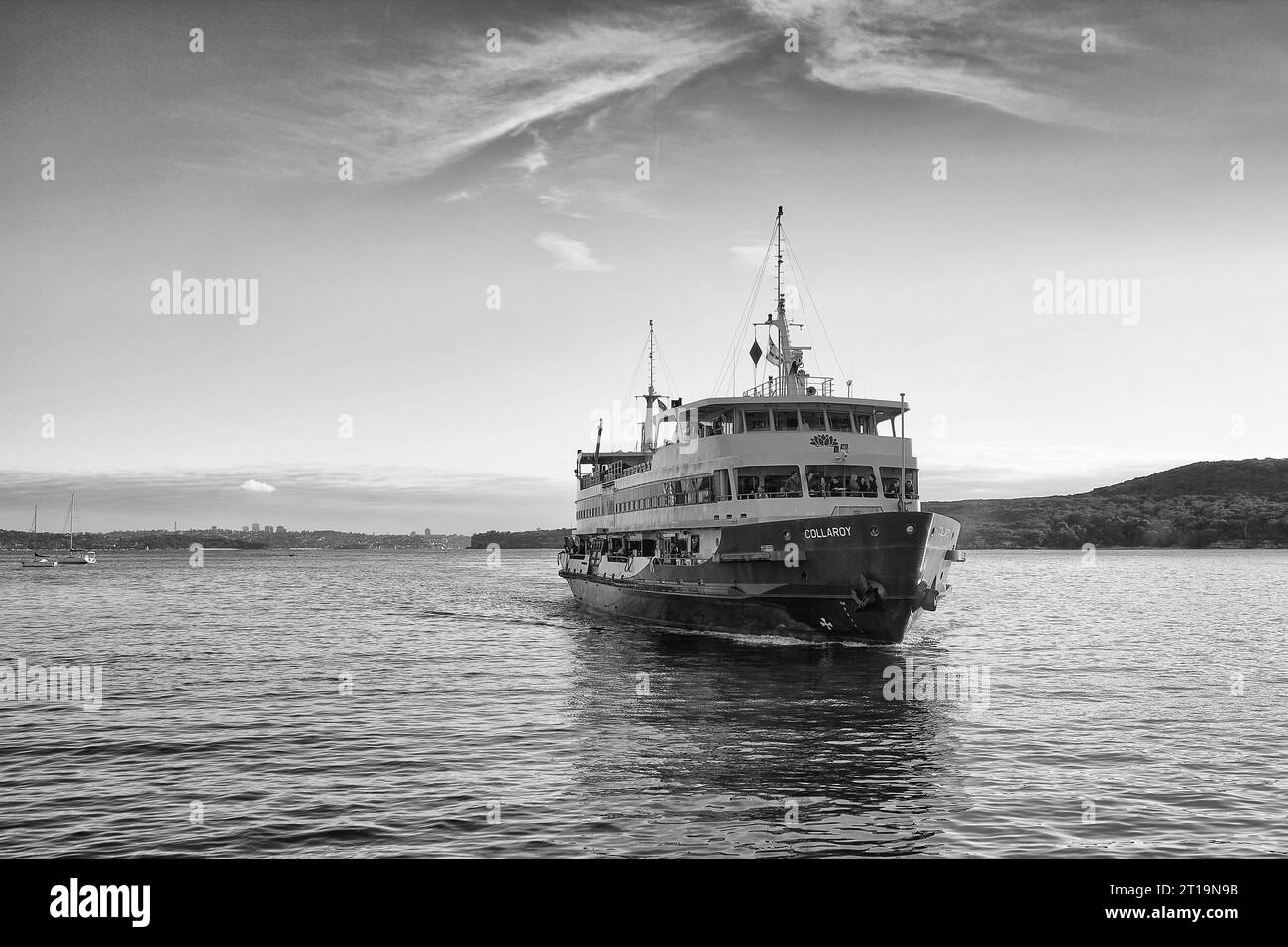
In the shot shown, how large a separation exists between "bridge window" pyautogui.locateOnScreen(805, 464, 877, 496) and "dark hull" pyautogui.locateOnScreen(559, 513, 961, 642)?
3.60 meters

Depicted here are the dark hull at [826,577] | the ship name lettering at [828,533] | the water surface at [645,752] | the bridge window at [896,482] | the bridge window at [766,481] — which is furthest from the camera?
the bridge window at [896,482]

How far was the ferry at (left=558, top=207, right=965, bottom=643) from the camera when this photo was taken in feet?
106

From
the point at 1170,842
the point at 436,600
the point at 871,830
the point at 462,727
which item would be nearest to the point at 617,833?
the point at 871,830

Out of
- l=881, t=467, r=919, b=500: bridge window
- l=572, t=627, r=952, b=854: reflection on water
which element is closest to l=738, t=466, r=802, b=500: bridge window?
l=881, t=467, r=919, b=500: bridge window

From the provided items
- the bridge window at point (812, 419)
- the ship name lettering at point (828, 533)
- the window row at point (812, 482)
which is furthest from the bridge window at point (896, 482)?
the ship name lettering at point (828, 533)

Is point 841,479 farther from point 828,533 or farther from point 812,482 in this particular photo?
point 828,533

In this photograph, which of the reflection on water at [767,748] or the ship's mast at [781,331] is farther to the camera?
the ship's mast at [781,331]

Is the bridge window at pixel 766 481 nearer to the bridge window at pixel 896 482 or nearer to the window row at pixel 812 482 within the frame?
the window row at pixel 812 482

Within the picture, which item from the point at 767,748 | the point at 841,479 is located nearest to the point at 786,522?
the point at 841,479

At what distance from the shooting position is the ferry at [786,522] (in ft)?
106

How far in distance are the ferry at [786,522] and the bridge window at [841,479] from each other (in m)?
0.05

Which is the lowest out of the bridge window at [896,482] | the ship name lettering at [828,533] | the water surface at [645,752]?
the water surface at [645,752]
